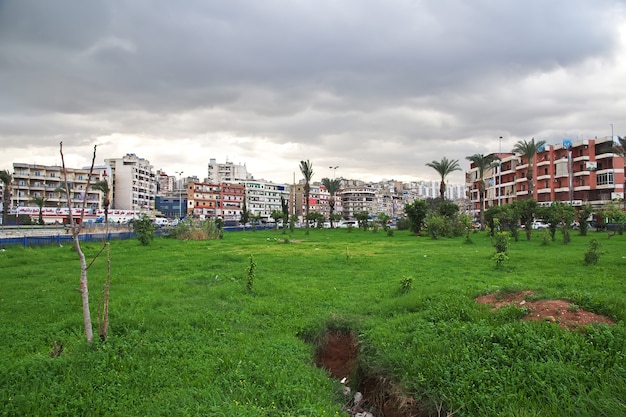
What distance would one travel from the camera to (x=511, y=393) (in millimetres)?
4707

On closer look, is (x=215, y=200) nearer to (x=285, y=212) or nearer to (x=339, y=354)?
(x=285, y=212)

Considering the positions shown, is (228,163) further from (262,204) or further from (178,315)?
(178,315)

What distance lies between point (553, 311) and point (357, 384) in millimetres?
3609

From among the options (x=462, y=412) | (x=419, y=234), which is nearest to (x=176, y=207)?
(x=419, y=234)

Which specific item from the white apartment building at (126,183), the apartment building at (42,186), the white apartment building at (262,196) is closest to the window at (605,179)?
the white apartment building at (262,196)

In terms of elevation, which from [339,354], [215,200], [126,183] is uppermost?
[126,183]

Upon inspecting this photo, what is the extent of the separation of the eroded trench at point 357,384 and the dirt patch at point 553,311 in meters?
2.78

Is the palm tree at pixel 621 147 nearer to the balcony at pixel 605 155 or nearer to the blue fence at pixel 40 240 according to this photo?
the balcony at pixel 605 155

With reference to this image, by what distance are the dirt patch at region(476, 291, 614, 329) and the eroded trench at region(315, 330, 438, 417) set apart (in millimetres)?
2777

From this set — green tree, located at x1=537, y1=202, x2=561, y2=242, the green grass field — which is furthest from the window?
the green grass field

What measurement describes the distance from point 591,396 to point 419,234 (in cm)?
3885

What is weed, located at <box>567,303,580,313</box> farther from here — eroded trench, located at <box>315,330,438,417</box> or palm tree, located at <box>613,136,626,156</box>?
palm tree, located at <box>613,136,626,156</box>

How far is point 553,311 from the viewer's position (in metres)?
6.72

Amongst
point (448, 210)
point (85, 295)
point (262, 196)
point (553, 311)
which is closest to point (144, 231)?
point (85, 295)
